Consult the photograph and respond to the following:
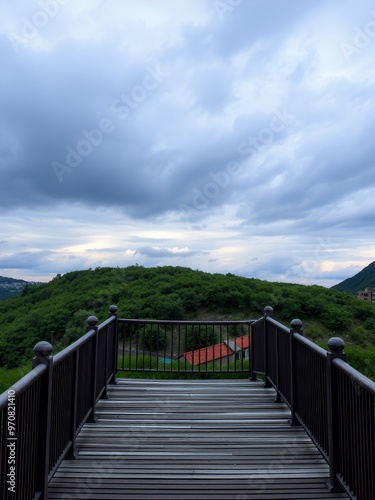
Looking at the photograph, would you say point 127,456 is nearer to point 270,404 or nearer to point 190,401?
point 190,401

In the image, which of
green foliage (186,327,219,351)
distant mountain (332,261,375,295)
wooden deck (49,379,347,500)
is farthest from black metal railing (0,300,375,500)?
distant mountain (332,261,375,295)

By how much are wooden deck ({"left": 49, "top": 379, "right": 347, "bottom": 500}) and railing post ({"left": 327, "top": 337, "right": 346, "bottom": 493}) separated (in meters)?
0.13

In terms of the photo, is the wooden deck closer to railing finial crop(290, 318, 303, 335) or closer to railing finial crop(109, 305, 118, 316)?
railing finial crop(290, 318, 303, 335)

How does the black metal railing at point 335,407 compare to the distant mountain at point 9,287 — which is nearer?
the black metal railing at point 335,407

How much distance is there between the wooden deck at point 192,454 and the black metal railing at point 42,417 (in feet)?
1.05

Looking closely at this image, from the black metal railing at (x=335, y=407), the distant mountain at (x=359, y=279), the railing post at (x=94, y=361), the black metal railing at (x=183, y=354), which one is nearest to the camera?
the black metal railing at (x=335, y=407)

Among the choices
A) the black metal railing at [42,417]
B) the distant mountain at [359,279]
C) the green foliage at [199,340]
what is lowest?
the green foliage at [199,340]

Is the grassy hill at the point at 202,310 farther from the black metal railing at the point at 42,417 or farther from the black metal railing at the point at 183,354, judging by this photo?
the black metal railing at the point at 42,417

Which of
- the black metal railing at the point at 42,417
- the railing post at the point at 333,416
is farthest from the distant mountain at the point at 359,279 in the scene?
the black metal railing at the point at 42,417

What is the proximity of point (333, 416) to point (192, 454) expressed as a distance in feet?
4.88

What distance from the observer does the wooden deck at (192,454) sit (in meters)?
3.10

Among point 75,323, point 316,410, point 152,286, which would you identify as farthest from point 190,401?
point 152,286

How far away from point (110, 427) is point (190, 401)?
1.46 m

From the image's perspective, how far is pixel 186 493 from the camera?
10.0 ft
